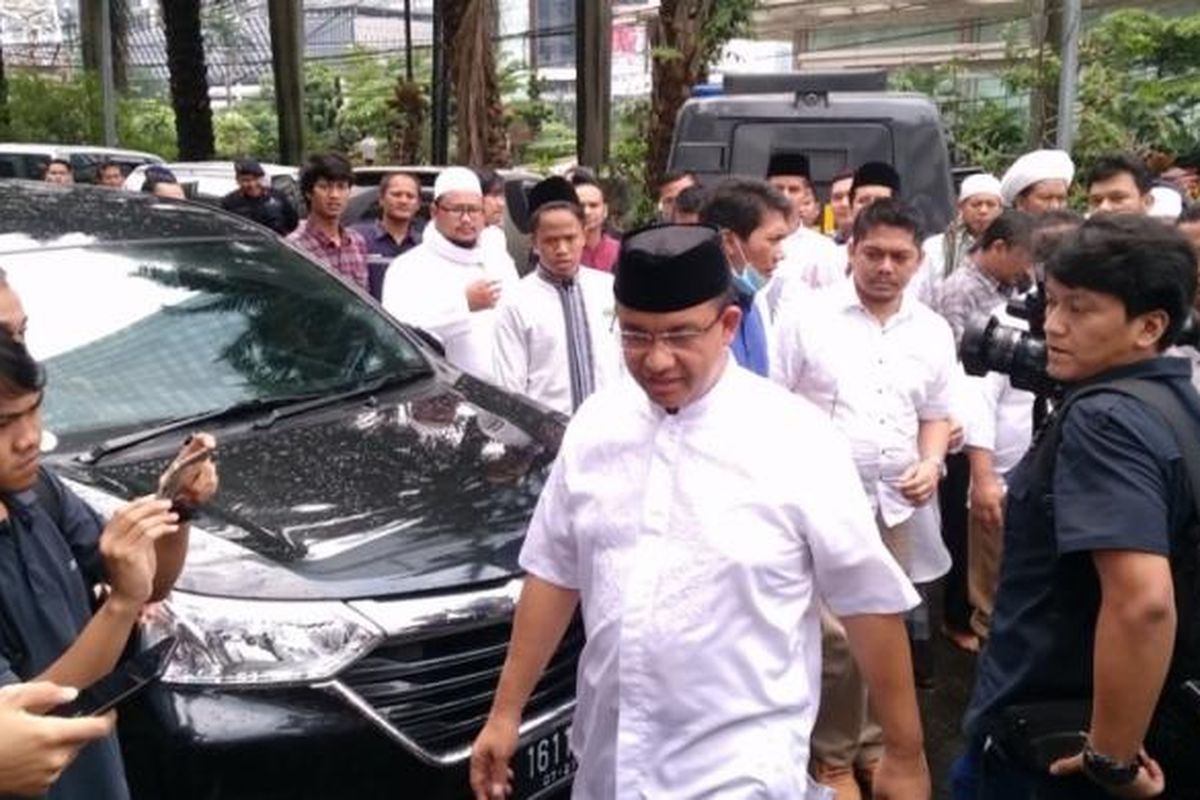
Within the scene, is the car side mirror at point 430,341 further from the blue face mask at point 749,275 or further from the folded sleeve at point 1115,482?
the folded sleeve at point 1115,482

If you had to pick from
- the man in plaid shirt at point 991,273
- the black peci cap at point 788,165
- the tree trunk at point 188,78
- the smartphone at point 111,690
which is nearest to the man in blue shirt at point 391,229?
the black peci cap at point 788,165

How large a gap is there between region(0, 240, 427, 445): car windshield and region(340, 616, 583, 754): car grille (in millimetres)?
1022

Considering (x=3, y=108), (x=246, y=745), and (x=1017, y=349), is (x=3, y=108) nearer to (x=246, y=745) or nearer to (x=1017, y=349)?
(x=246, y=745)

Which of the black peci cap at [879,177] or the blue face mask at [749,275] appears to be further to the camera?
the black peci cap at [879,177]

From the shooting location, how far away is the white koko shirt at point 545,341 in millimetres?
4508

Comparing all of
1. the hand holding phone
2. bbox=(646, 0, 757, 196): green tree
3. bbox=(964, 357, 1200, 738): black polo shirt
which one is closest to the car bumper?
the hand holding phone

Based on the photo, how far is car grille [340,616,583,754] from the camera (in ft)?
9.18

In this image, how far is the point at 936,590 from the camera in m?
5.53

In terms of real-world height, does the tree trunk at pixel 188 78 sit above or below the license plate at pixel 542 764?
above

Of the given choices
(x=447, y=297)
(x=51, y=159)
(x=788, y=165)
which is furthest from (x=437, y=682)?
(x=51, y=159)

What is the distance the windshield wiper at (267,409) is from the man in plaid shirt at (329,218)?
2774 mm

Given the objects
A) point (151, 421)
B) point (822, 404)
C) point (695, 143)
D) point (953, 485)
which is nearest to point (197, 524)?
point (151, 421)

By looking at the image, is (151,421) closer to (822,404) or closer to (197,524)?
(197,524)

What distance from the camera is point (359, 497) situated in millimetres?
3176
